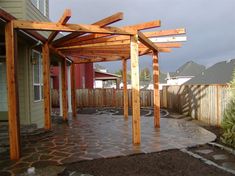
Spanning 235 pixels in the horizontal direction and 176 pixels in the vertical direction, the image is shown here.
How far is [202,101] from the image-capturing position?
1160 centimetres

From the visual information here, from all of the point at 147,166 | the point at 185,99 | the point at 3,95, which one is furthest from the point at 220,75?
the point at 147,166

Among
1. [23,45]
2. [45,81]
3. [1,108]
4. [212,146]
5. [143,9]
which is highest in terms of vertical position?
[143,9]

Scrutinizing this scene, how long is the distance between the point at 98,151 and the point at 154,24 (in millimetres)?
3231

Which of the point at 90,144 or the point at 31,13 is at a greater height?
the point at 31,13

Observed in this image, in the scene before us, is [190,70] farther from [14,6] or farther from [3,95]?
[14,6]

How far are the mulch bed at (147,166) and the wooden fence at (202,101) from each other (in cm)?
370

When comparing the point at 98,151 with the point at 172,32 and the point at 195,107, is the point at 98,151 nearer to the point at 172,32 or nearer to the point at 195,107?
the point at 172,32

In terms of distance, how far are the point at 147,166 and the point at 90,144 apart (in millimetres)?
2298

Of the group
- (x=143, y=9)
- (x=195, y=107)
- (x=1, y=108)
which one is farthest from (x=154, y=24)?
(x=143, y=9)

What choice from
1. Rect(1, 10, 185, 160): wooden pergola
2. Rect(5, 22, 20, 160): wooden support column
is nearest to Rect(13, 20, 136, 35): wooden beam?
Rect(1, 10, 185, 160): wooden pergola

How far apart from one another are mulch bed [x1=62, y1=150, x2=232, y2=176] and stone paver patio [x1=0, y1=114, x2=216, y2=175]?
369mm

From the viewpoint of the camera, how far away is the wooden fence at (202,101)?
9.86m

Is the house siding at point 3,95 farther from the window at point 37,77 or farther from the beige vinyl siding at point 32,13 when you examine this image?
the beige vinyl siding at point 32,13

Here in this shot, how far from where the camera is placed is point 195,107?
41.3ft
